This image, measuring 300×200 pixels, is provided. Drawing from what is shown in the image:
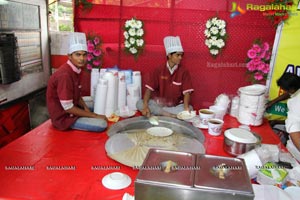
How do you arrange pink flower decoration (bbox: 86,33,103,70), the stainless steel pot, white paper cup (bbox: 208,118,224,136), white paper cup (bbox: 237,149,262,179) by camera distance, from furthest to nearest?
pink flower decoration (bbox: 86,33,103,70), white paper cup (bbox: 208,118,224,136), the stainless steel pot, white paper cup (bbox: 237,149,262,179)

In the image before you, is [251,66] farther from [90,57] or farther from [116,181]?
[116,181]

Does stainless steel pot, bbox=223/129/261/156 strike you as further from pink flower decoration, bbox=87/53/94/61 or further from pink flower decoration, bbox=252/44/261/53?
pink flower decoration, bbox=87/53/94/61

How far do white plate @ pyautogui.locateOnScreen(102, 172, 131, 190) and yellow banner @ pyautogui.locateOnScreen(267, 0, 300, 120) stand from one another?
2441 millimetres

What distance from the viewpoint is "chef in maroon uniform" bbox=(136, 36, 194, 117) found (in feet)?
9.30

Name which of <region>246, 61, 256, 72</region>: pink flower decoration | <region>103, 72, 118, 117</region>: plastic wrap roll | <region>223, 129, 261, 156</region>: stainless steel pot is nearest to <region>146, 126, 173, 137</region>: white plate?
<region>223, 129, 261, 156</region>: stainless steel pot

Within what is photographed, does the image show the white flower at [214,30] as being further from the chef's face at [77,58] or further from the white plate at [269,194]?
the white plate at [269,194]

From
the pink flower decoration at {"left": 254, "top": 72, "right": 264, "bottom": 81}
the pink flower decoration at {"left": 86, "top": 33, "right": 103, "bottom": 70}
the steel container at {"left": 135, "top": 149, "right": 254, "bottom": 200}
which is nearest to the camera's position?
the steel container at {"left": 135, "top": 149, "right": 254, "bottom": 200}

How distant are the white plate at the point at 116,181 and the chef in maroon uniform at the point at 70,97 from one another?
0.83 m

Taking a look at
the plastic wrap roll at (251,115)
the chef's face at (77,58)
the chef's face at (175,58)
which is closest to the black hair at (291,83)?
the plastic wrap roll at (251,115)

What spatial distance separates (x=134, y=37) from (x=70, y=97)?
145cm

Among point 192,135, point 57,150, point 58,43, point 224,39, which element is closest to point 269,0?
point 224,39

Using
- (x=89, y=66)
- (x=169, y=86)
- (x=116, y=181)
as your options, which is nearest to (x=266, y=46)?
(x=169, y=86)

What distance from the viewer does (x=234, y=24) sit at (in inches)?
124

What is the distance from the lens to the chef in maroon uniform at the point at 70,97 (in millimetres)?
2180
